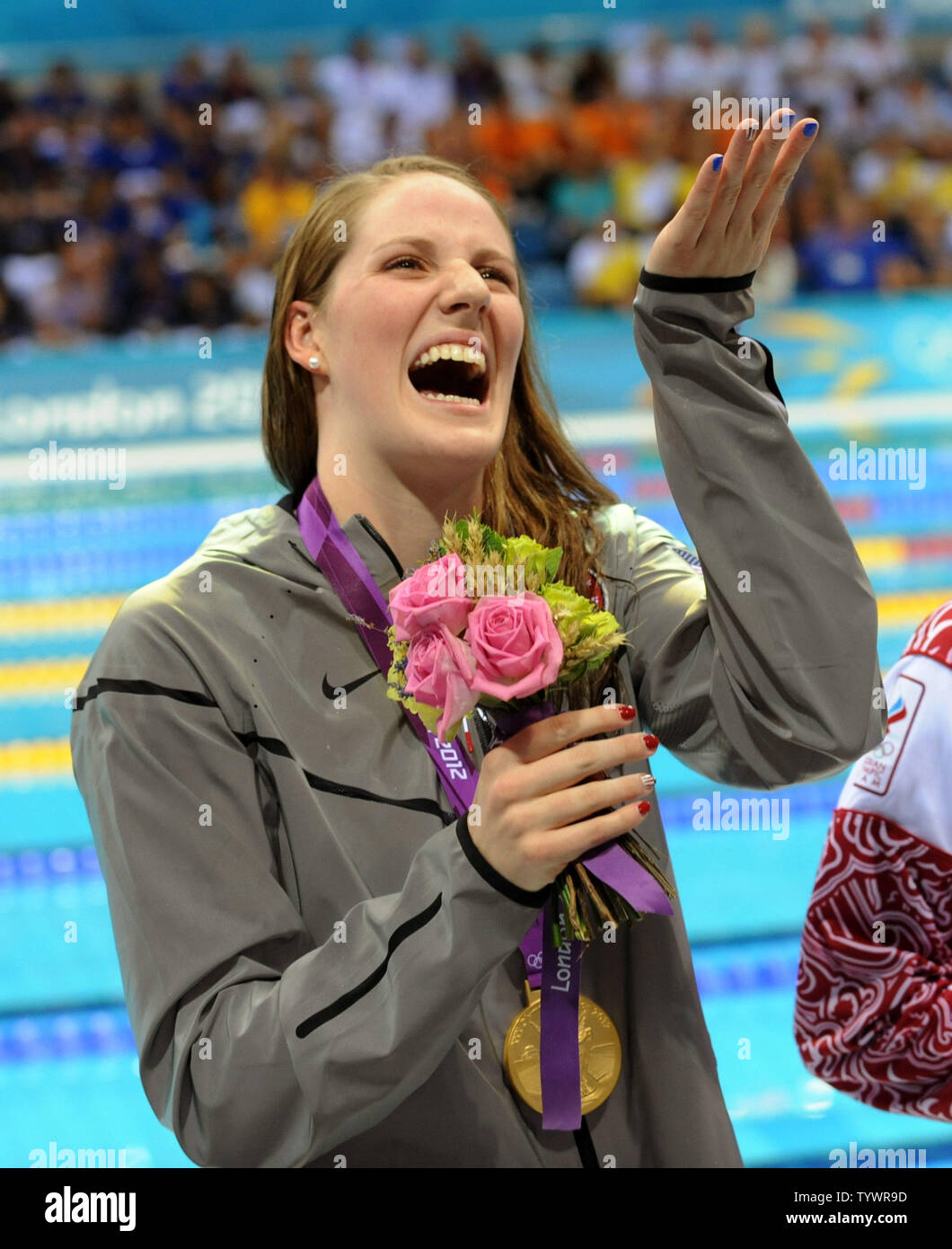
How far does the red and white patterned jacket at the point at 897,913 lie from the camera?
1818 mm

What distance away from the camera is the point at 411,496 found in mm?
1817

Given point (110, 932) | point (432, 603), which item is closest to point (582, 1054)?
point (432, 603)

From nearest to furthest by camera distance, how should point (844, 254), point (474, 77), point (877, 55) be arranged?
point (844, 254) < point (474, 77) < point (877, 55)

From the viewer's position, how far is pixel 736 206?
1.47 m

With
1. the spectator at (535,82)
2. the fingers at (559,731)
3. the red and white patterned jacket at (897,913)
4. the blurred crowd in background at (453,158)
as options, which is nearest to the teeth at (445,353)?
the fingers at (559,731)

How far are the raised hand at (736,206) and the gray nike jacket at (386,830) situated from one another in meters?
0.02

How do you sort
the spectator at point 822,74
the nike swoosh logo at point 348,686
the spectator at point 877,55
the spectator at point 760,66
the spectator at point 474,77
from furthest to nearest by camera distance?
the spectator at point 877,55 → the spectator at point 822,74 → the spectator at point 760,66 → the spectator at point 474,77 → the nike swoosh logo at point 348,686

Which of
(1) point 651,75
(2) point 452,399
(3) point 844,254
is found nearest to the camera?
(2) point 452,399

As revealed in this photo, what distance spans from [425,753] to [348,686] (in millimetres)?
116

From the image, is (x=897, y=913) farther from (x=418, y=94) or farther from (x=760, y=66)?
(x=760, y=66)

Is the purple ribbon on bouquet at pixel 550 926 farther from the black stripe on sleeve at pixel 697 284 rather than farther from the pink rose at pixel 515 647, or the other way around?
the black stripe on sleeve at pixel 697 284

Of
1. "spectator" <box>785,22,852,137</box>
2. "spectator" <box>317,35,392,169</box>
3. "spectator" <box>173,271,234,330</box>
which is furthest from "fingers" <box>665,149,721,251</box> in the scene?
"spectator" <box>785,22,852,137</box>

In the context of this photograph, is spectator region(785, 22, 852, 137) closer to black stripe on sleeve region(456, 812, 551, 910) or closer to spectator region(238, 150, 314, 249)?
spectator region(238, 150, 314, 249)

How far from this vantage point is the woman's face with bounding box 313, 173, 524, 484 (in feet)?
5.74
